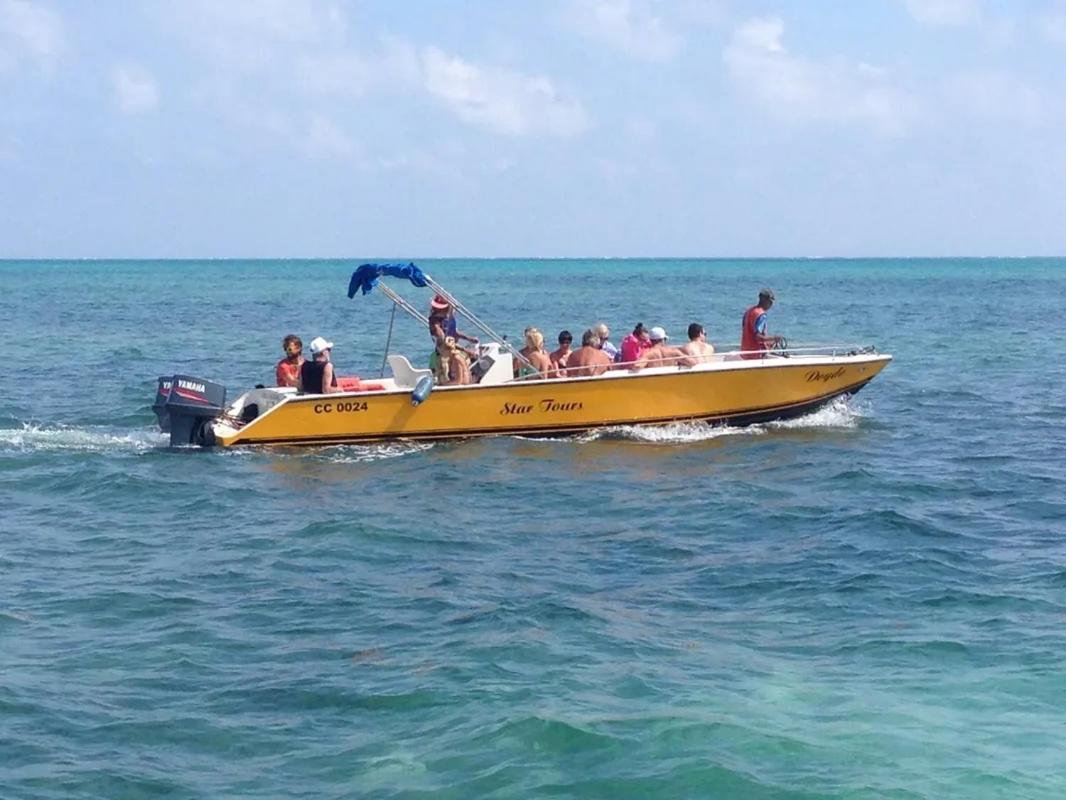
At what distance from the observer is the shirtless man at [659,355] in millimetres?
18359

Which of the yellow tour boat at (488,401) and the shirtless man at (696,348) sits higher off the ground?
the shirtless man at (696,348)

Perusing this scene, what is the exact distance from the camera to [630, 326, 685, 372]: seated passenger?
1834 cm

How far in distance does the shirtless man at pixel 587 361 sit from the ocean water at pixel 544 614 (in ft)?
2.91

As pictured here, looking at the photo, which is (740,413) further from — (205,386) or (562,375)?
(205,386)

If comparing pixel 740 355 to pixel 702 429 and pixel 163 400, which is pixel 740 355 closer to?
pixel 702 429

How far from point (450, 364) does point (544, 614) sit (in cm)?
760

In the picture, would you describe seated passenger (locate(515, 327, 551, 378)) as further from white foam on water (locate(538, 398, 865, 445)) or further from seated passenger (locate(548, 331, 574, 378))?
white foam on water (locate(538, 398, 865, 445))

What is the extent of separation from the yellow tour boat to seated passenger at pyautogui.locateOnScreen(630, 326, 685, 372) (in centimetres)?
14

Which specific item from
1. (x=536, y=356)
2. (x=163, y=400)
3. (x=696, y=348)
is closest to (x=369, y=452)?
(x=536, y=356)

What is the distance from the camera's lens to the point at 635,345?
18.7 meters

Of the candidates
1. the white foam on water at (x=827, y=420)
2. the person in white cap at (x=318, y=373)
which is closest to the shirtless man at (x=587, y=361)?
the white foam on water at (x=827, y=420)

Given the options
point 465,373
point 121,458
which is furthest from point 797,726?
point 121,458

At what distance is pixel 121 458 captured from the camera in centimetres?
1762

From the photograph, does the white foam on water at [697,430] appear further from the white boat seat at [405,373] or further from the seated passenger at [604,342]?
the white boat seat at [405,373]
